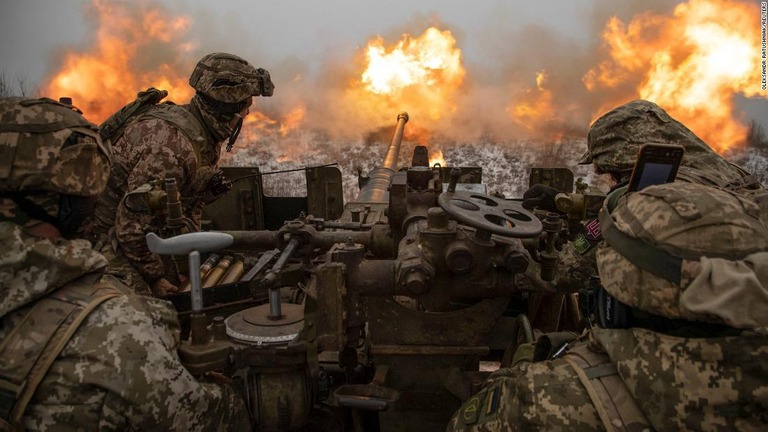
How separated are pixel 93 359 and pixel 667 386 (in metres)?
2.00

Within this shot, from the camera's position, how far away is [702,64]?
598 inches

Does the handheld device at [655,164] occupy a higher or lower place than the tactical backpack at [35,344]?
higher

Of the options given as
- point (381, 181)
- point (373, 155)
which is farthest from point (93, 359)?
point (373, 155)

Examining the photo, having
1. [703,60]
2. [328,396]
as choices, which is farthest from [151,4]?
[328,396]

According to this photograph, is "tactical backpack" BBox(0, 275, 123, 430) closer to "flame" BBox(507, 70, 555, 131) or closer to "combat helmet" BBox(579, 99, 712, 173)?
"combat helmet" BBox(579, 99, 712, 173)

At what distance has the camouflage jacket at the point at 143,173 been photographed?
15.4 ft

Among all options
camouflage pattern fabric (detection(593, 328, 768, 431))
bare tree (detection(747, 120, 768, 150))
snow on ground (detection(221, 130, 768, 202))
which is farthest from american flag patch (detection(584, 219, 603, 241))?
bare tree (detection(747, 120, 768, 150))

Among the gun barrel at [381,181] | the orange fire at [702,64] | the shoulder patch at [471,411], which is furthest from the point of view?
the orange fire at [702,64]

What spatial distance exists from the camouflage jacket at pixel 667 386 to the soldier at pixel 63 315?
1386 mm

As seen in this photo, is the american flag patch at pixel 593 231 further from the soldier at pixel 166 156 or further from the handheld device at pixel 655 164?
the soldier at pixel 166 156

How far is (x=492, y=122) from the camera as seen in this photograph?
19844 millimetres

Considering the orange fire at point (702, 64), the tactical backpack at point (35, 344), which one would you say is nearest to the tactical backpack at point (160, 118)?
the tactical backpack at point (35, 344)

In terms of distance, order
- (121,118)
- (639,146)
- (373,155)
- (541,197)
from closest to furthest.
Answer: (639,146)
(541,197)
(121,118)
(373,155)

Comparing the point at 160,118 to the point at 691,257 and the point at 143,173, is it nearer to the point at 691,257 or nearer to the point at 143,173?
the point at 143,173
